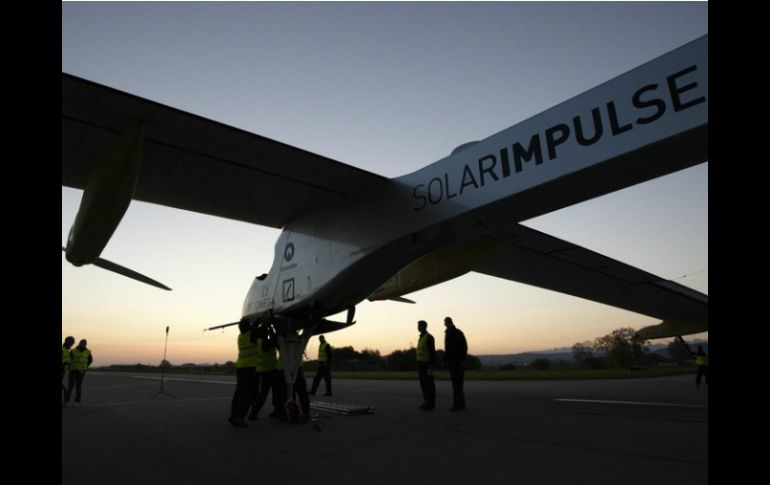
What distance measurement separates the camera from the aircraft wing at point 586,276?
10156mm

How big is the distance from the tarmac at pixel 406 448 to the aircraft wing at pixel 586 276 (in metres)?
3.50

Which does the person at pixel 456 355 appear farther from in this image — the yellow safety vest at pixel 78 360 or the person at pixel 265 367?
the yellow safety vest at pixel 78 360

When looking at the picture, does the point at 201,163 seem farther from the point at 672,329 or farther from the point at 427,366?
the point at 672,329

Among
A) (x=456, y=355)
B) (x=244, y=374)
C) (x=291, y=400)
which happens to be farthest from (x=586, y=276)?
(x=244, y=374)

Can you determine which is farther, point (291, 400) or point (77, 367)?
point (77, 367)

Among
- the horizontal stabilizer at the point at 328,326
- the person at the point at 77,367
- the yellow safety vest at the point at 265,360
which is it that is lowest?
the person at the point at 77,367

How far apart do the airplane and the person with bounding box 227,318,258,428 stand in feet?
1.24

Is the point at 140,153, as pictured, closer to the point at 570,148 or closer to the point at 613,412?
the point at 570,148

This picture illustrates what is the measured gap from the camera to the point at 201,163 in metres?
6.68

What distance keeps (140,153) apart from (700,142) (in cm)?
620

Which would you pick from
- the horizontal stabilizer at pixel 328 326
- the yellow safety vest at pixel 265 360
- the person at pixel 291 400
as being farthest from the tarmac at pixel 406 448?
the horizontal stabilizer at pixel 328 326

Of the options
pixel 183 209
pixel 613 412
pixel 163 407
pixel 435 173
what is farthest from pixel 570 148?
pixel 163 407

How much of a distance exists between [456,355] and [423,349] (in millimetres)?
650

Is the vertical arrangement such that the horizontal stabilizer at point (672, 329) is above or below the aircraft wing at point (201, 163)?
below
